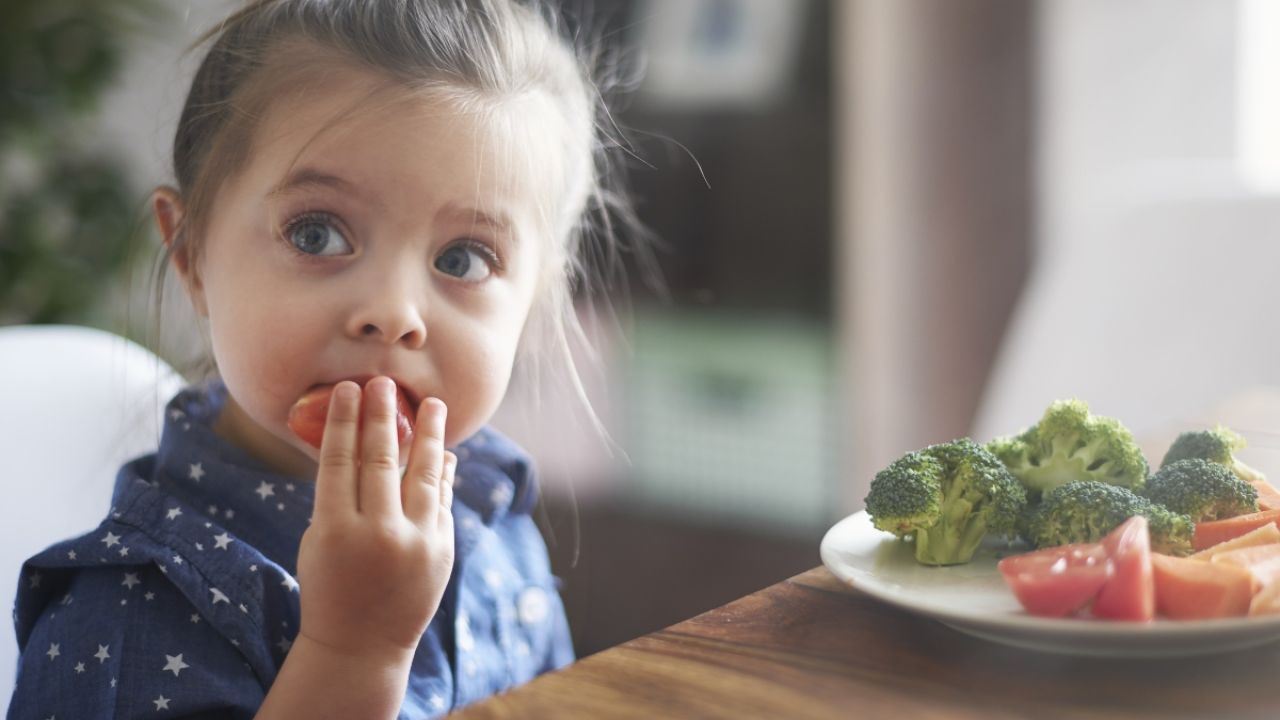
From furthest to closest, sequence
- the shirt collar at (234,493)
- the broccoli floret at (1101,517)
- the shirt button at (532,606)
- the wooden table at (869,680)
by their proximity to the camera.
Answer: the shirt button at (532,606)
the shirt collar at (234,493)
the broccoli floret at (1101,517)
the wooden table at (869,680)

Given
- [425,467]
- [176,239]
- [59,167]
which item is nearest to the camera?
[425,467]

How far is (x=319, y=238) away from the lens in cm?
94

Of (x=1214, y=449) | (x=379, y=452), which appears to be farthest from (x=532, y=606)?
(x=1214, y=449)

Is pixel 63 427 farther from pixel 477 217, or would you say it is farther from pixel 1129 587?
pixel 1129 587

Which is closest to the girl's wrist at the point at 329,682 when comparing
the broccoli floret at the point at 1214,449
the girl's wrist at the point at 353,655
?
the girl's wrist at the point at 353,655

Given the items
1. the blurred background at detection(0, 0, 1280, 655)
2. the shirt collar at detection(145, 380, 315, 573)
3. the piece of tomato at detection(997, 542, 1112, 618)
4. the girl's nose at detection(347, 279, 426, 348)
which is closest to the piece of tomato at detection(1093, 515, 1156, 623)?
the piece of tomato at detection(997, 542, 1112, 618)

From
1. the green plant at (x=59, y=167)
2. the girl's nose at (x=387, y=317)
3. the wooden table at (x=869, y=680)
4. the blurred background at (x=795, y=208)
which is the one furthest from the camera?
the green plant at (x=59, y=167)

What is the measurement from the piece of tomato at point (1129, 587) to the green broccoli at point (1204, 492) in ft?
0.40

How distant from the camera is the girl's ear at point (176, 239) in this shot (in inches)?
42.1

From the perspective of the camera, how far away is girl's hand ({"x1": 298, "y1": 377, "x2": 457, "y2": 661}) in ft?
2.57

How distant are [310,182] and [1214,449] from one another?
0.68 m

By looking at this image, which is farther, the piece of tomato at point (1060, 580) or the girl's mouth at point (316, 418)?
the girl's mouth at point (316, 418)

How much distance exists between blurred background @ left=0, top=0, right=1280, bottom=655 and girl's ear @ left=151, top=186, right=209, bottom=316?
3.61ft

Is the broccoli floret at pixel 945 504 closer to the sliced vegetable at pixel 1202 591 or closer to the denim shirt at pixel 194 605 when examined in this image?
the sliced vegetable at pixel 1202 591
